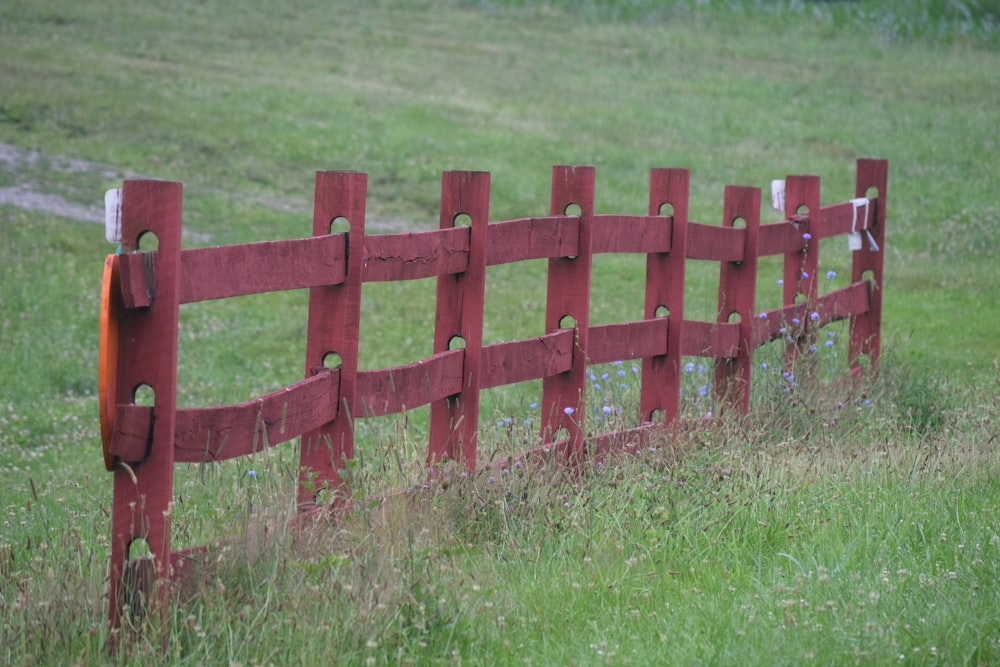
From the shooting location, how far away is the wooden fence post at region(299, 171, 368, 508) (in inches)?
170

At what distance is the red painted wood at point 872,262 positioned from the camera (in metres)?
8.41

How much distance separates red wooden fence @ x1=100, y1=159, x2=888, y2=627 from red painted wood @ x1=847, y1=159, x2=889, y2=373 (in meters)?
0.04

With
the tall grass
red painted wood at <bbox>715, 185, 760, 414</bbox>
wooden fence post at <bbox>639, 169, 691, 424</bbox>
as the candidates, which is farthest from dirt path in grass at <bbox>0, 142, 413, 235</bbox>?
the tall grass

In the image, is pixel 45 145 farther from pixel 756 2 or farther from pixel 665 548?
pixel 756 2

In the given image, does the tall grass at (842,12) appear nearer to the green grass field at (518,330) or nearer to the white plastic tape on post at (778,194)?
the green grass field at (518,330)

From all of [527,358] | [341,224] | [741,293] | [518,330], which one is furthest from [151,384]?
[518,330]

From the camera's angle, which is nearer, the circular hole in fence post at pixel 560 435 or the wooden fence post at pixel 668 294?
the circular hole in fence post at pixel 560 435

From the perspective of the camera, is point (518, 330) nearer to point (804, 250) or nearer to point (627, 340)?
point (804, 250)

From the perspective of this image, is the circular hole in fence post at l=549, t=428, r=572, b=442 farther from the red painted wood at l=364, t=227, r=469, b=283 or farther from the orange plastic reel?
the orange plastic reel

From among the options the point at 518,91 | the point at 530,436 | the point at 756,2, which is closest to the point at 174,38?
the point at 518,91

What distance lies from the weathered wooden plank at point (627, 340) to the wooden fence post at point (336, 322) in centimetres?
173

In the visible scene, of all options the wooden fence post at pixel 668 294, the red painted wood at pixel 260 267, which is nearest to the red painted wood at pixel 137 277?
the red painted wood at pixel 260 267

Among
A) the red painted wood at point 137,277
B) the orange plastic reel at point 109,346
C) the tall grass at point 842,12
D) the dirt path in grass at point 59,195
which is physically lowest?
the dirt path in grass at point 59,195

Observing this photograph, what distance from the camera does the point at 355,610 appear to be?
11.9 feet
